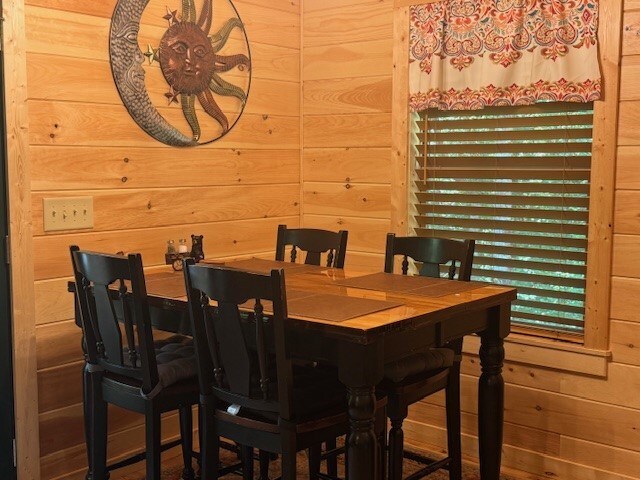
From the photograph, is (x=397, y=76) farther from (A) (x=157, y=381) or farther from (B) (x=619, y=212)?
(A) (x=157, y=381)

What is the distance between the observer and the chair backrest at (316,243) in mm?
3504

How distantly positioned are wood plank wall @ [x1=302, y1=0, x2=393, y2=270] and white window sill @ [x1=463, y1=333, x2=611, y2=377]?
0.81 metres

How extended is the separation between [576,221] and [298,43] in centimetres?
170

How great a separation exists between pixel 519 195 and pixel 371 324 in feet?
4.98

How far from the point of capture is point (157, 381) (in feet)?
8.89

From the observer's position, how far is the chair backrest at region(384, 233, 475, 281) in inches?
126

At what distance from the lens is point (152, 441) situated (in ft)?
8.90

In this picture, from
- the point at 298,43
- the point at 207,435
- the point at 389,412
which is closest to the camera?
the point at 207,435

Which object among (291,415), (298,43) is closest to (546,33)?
(298,43)

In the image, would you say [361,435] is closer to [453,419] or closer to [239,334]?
[239,334]

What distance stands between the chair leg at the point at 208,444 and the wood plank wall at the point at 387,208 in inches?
60.6

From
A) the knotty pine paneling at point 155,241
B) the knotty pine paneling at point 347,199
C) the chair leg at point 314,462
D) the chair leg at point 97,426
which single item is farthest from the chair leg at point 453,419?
the knotty pine paneling at point 155,241

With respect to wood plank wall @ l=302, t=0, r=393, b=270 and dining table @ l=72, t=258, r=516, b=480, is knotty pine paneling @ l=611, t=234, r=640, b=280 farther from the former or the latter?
wood plank wall @ l=302, t=0, r=393, b=270

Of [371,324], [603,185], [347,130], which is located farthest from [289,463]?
[347,130]
